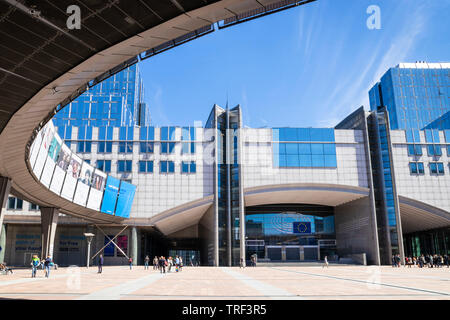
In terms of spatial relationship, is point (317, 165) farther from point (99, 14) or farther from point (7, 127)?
point (99, 14)

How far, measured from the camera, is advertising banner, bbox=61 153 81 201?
32.5 m

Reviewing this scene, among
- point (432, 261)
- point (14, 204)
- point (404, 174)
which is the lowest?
point (432, 261)

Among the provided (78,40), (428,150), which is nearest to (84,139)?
(78,40)

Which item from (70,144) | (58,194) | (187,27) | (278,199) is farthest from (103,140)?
(187,27)

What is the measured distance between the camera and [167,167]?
5328cm

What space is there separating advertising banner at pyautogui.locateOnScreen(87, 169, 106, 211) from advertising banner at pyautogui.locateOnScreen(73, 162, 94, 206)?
91cm

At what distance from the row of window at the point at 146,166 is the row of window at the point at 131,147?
156 cm

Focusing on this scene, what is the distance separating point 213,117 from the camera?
184ft

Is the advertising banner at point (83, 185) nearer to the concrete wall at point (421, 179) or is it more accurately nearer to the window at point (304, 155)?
the window at point (304, 155)

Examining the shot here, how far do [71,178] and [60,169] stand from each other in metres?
3.04

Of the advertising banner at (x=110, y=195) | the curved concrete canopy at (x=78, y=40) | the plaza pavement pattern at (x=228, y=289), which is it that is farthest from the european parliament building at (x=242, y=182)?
the curved concrete canopy at (x=78, y=40)

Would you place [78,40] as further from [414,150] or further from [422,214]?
[422,214]

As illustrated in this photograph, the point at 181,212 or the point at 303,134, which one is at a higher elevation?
the point at 303,134
